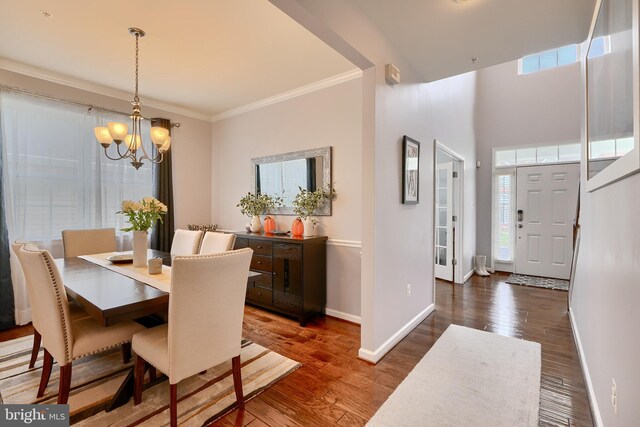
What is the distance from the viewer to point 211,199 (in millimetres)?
4895

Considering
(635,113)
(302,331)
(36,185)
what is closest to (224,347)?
(302,331)

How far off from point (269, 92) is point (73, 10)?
201 cm

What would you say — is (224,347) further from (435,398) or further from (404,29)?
(404,29)

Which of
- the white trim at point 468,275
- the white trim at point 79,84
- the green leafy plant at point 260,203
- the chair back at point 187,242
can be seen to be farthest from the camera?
the white trim at point 468,275

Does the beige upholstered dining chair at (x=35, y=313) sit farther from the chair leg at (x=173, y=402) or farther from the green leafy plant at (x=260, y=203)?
the green leafy plant at (x=260, y=203)

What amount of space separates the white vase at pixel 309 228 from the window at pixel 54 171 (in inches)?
95.6

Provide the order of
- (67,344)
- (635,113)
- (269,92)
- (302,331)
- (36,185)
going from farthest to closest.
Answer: (269,92)
(36,185)
(302,331)
(67,344)
(635,113)

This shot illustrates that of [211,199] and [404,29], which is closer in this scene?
[404,29]

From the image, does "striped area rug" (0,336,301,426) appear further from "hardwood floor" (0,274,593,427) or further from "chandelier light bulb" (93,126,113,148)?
"chandelier light bulb" (93,126,113,148)

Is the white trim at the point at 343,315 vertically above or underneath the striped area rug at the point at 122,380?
above

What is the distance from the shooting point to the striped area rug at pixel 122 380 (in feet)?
5.69

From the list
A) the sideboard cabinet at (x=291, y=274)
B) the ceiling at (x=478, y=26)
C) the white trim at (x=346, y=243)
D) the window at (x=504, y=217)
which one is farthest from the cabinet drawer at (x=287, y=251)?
the window at (x=504, y=217)

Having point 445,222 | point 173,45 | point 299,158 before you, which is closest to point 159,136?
point 173,45

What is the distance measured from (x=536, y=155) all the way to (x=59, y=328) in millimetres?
6799
